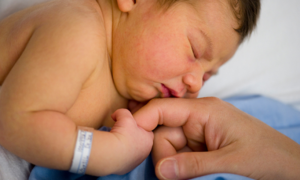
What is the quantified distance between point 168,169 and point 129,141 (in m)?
0.18

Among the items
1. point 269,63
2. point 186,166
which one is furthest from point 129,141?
point 269,63

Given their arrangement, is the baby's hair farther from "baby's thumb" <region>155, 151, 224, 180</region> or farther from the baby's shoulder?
"baby's thumb" <region>155, 151, 224, 180</region>

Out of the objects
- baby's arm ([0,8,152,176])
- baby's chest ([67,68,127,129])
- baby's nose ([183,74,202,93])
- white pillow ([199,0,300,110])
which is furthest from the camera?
white pillow ([199,0,300,110])

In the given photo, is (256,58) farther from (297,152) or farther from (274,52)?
(297,152)

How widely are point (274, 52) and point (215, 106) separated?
3.98 ft

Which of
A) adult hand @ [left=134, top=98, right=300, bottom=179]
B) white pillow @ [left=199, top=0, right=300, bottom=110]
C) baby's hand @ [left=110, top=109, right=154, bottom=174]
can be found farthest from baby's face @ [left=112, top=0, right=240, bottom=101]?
white pillow @ [left=199, top=0, right=300, bottom=110]

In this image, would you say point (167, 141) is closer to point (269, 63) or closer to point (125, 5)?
point (125, 5)

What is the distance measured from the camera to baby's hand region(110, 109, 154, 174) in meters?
0.88

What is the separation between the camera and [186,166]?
853 millimetres

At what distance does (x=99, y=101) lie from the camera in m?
1.10

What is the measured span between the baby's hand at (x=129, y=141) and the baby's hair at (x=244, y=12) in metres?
0.54

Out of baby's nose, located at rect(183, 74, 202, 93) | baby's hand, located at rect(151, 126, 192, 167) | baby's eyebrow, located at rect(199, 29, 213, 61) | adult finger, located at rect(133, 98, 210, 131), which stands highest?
→ baby's eyebrow, located at rect(199, 29, 213, 61)

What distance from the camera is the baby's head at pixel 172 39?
105 cm

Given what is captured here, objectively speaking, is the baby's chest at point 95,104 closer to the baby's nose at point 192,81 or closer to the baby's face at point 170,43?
the baby's face at point 170,43
